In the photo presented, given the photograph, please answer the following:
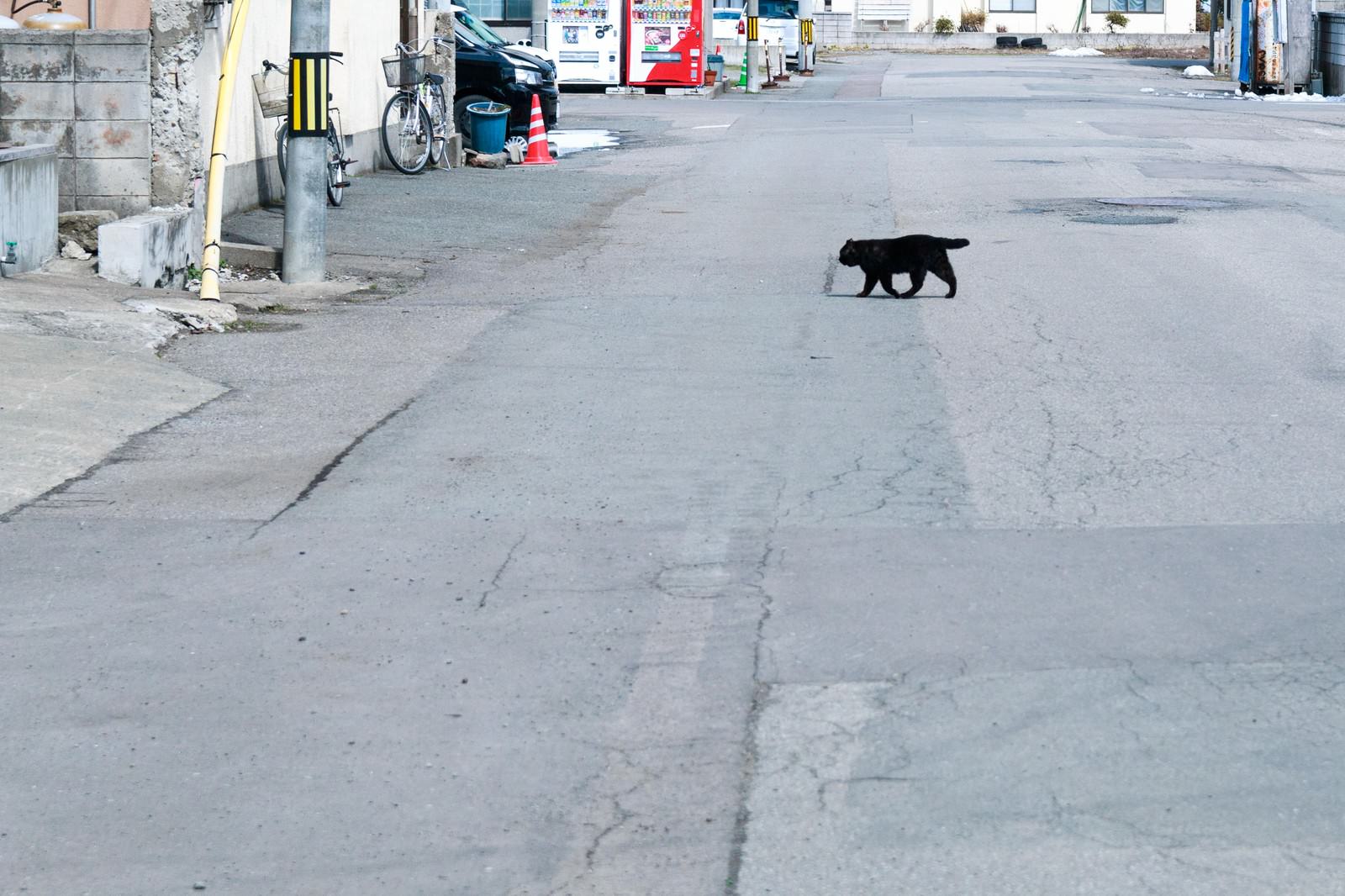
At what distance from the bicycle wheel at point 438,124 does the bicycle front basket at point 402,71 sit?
1.31 metres

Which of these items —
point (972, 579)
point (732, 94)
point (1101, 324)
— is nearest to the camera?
point (972, 579)

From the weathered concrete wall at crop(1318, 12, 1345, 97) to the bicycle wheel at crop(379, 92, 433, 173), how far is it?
2787 centimetres

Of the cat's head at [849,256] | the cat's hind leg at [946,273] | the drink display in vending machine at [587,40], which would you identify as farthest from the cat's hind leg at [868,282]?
the drink display in vending machine at [587,40]

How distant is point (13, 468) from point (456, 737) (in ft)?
12.3

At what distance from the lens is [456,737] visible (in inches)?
193

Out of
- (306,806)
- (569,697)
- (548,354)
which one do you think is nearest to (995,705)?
(569,697)

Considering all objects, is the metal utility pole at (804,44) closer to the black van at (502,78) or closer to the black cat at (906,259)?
the black van at (502,78)

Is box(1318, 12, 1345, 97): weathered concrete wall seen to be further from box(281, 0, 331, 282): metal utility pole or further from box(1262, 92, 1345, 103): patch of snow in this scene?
box(281, 0, 331, 282): metal utility pole

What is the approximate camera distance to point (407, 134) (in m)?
22.3

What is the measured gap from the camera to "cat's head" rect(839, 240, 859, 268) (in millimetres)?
12820

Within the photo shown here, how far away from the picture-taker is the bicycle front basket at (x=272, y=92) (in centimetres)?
1625

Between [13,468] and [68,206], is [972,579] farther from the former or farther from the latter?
[68,206]

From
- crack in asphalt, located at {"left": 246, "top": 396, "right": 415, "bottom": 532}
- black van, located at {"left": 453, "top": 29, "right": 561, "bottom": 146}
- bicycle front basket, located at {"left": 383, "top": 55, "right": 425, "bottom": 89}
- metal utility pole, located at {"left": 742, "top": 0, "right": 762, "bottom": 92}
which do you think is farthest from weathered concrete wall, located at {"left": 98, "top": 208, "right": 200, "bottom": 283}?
metal utility pole, located at {"left": 742, "top": 0, "right": 762, "bottom": 92}

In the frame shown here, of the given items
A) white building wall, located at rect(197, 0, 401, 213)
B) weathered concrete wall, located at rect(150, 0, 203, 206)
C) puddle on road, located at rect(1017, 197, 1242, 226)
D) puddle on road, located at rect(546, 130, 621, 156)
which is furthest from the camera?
puddle on road, located at rect(546, 130, 621, 156)
